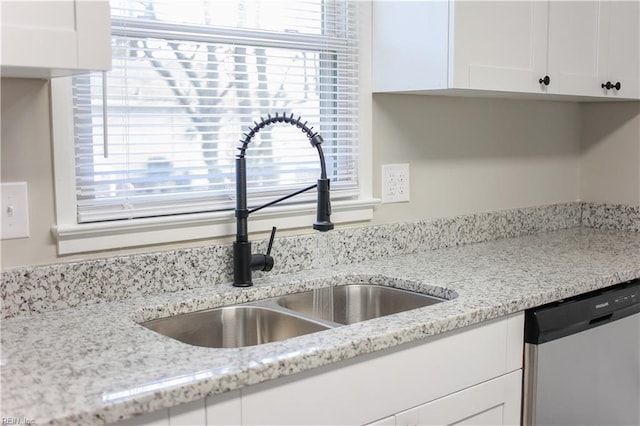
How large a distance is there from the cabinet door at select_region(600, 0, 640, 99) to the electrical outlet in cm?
83

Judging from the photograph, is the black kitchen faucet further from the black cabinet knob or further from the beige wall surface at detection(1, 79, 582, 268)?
the black cabinet knob

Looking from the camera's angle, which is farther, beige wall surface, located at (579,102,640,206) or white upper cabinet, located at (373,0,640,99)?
beige wall surface, located at (579,102,640,206)

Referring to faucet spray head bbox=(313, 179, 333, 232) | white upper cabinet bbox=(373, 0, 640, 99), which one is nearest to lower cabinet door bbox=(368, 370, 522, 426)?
faucet spray head bbox=(313, 179, 333, 232)

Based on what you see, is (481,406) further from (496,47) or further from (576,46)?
(576,46)

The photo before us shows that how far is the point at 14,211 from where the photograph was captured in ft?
5.19

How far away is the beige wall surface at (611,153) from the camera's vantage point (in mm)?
2887

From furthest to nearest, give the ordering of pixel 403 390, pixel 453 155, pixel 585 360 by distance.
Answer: pixel 453 155
pixel 585 360
pixel 403 390

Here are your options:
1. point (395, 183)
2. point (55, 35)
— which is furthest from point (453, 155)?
point (55, 35)

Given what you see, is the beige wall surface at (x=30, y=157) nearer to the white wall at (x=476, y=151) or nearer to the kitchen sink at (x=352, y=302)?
the kitchen sink at (x=352, y=302)

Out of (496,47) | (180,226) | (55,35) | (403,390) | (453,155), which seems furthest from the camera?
(453,155)

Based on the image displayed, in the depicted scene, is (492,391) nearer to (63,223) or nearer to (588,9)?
(63,223)

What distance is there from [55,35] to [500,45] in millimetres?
1360

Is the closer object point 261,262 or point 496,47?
point 261,262

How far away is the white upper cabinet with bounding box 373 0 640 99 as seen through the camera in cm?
205
